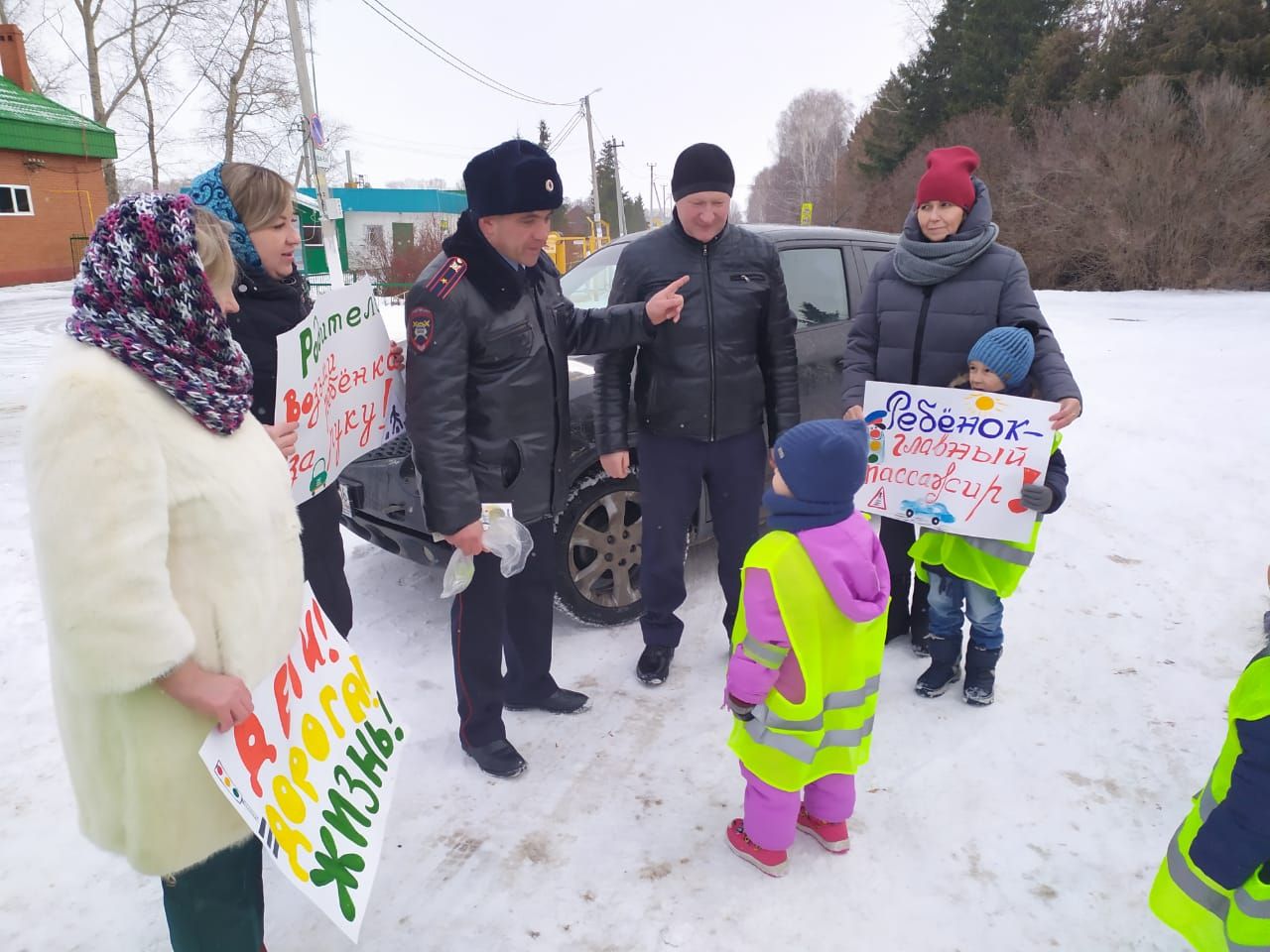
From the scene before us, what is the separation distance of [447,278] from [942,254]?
6.13ft

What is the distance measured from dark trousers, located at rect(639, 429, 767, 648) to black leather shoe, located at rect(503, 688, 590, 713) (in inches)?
16.1

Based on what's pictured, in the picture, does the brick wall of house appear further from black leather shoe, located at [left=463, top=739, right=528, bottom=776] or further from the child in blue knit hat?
the child in blue knit hat

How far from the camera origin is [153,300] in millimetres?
1341

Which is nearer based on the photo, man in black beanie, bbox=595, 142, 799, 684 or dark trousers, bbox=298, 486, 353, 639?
dark trousers, bbox=298, 486, 353, 639

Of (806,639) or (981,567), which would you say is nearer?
(806,639)

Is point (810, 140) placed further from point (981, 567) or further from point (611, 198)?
point (981, 567)

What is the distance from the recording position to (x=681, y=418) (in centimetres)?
311

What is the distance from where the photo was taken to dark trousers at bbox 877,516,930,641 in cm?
344

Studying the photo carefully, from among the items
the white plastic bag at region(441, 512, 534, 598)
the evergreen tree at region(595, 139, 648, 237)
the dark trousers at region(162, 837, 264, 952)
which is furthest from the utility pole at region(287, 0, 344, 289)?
the evergreen tree at region(595, 139, 648, 237)

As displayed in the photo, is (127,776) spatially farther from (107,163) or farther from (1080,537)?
(107,163)

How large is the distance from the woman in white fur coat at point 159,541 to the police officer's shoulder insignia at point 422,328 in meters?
0.84

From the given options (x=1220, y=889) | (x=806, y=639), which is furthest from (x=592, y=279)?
(x=1220, y=889)

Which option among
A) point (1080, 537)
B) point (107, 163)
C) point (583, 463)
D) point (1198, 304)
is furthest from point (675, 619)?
point (107, 163)

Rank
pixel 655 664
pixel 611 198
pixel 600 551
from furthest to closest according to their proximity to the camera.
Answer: pixel 611 198 → pixel 600 551 → pixel 655 664
